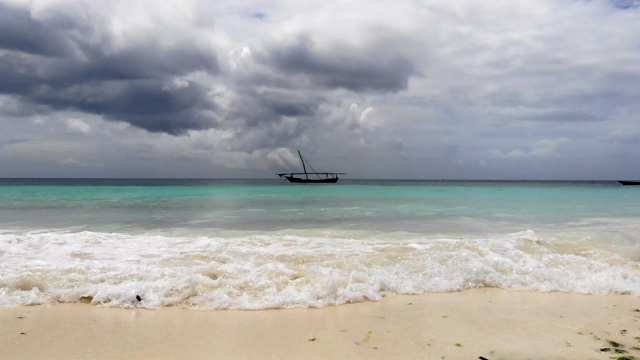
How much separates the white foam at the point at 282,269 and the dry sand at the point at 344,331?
325mm

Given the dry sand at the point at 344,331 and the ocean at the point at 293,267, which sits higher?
the ocean at the point at 293,267

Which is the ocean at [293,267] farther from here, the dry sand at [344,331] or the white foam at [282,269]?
the dry sand at [344,331]

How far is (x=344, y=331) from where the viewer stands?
4.51 metres

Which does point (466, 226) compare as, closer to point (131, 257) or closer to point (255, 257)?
point (255, 257)

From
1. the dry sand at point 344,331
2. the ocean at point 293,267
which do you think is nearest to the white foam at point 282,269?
the ocean at point 293,267

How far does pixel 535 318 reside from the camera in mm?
5012

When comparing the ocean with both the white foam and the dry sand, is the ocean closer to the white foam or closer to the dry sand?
the white foam

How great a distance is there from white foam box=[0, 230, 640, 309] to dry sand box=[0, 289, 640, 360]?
0.32 metres

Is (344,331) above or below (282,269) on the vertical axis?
below

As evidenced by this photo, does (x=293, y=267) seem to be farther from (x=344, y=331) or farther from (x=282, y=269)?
(x=344, y=331)

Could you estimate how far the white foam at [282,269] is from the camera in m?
5.63

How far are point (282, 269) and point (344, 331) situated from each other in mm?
2456

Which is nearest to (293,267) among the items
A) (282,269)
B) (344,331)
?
(282,269)

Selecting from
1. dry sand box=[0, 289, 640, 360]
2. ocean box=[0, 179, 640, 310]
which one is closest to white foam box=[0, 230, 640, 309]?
ocean box=[0, 179, 640, 310]
